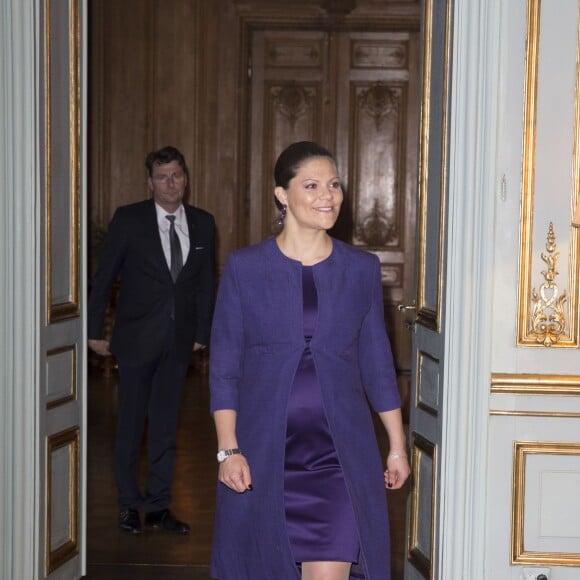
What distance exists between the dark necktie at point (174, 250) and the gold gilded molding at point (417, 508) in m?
1.72

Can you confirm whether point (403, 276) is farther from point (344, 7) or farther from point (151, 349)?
point (151, 349)

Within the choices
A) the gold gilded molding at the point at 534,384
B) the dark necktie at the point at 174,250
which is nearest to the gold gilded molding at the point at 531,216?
the gold gilded molding at the point at 534,384

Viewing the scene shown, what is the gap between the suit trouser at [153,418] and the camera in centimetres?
570

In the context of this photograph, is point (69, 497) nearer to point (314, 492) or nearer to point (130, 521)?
point (130, 521)

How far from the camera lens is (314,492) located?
3307 mm

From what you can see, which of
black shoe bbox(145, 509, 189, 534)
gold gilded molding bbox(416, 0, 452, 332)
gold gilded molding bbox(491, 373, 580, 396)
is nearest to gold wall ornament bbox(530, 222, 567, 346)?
gold gilded molding bbox(491, 373, 580, 396)

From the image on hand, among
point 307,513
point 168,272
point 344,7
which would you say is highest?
point 344,7

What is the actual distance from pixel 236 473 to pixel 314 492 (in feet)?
0.77

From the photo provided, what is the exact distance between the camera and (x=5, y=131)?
4.30 meters

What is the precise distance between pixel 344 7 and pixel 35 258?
7.11 metres

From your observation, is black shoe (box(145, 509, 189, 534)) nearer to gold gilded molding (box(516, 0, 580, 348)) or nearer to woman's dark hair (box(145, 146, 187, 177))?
woman's dark hair (box(145, 146, 187, 177))

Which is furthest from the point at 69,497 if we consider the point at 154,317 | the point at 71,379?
the point at 154,317

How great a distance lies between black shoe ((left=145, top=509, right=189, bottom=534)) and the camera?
5754 millimetres

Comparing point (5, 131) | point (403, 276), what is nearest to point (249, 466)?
point (5, 131)
